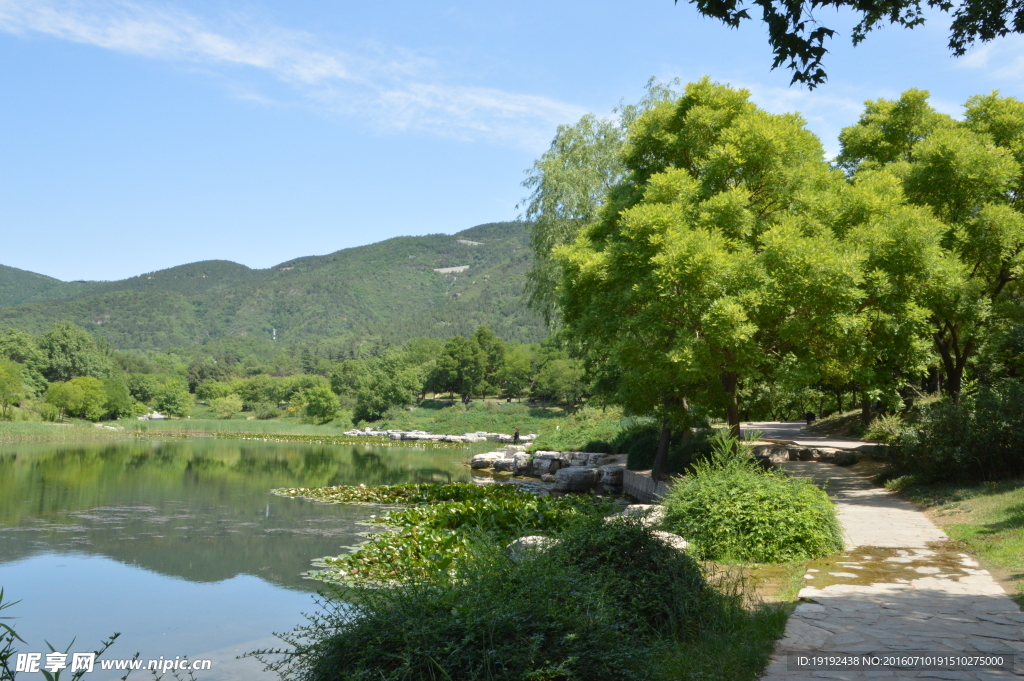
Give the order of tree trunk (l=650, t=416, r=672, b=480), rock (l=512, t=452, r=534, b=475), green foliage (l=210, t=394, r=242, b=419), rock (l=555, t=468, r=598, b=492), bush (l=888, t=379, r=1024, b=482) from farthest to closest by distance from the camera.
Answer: green foliage (l=210, t=394, r=242, b=419) < rock (l=512, t=452, r=534, b=475) < rock (l=555, t=468, r=598, b=492) < tree trunk (l=650, t=416, r=672, b=480) < bush (l=888, t=379, r=1024, b=482)

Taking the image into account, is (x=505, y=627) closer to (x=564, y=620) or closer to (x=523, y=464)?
(x=564, y=620)

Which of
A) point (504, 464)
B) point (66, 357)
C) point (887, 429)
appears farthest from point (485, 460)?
point (66, 357)

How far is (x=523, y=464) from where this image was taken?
989 inches

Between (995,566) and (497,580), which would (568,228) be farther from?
(497,580)

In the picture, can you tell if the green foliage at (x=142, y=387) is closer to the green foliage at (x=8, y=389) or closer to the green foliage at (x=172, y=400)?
the green foliage at (x=172, y=400)

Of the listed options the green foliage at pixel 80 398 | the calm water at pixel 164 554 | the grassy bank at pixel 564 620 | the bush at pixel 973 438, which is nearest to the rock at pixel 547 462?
the calm water at pixel 164 554

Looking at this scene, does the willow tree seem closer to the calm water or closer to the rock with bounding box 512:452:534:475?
the calm water

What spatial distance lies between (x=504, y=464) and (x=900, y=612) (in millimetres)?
21265

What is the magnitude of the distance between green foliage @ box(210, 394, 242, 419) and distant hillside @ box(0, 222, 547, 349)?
182 feet

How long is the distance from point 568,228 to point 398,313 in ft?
533

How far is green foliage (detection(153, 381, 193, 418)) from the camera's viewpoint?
69500 millimetres

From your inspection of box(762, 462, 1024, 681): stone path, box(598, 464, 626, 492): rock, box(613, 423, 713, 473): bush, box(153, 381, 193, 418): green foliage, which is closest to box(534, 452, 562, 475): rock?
box(613, 423, 713, 473): bush

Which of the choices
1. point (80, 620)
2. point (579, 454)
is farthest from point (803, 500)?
point (579, 454)

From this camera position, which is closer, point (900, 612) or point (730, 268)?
point (900, 612)
